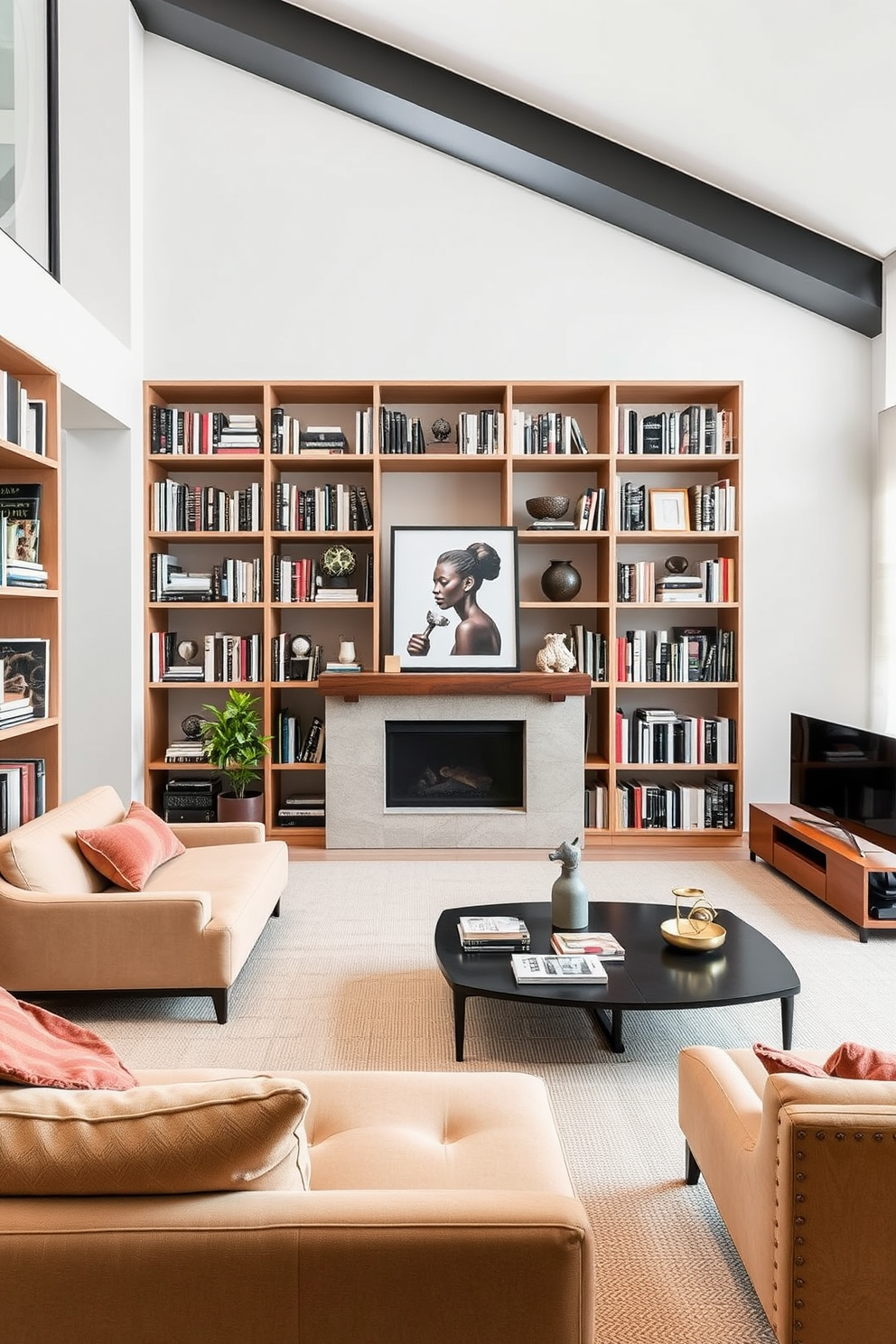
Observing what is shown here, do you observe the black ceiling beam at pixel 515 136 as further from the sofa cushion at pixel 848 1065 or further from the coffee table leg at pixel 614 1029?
the sofa cushion at pixel 848 1065

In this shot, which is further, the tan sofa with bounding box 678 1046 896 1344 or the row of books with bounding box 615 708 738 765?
the row of books with bounding box 615 708 738 765

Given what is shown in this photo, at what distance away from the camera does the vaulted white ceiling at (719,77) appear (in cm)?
395

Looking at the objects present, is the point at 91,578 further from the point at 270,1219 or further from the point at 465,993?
the point at 270,1219

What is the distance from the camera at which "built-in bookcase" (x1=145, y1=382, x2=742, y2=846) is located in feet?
17.8

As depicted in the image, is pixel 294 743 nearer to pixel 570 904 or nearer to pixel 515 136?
pixel 570 904

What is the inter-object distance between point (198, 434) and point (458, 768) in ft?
7.99

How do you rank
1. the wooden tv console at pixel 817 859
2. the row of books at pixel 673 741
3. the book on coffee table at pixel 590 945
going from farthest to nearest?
1. the row of books at pixel 673 741
2. the wooden tv console at pixel 817 859
3. the book on coffee table at pixel 590 945

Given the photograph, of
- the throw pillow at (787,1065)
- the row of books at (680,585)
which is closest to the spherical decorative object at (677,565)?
the row of books at (680,585)

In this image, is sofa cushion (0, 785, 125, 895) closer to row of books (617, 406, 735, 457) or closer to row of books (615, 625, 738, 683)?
row of books (615, 625, 738, 683)

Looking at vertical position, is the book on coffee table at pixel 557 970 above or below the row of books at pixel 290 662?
below

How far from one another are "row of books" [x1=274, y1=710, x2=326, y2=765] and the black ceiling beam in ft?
11.1

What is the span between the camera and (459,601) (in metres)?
5.48

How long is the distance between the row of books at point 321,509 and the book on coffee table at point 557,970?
10.6ft

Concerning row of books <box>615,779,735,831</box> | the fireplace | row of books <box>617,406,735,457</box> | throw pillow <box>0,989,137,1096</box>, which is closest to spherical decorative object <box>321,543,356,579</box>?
the fireplace
